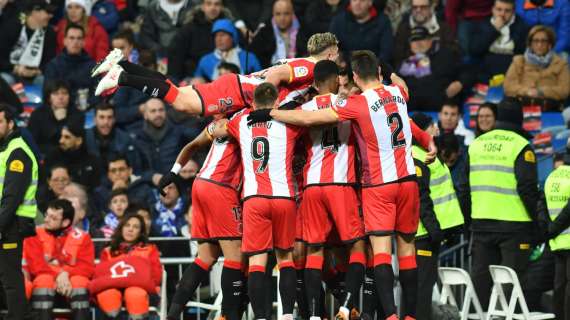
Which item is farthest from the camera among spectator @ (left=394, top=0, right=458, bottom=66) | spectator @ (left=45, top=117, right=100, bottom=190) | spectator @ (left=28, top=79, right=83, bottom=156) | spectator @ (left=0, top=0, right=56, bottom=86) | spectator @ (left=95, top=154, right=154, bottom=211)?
spectator @ (left=0, top=0, right=56, bottom=86)

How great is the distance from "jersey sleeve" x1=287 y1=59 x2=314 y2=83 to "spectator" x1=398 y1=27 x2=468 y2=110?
5419 millimetres

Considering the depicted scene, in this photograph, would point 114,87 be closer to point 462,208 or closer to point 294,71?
point 294,71

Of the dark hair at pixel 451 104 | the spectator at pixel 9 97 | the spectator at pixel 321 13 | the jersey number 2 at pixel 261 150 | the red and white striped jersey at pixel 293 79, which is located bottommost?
the jersey number 2 at pixel 261 150

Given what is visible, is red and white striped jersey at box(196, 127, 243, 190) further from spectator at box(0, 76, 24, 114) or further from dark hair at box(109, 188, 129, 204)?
spectator at box(0, 76, 24, 114)

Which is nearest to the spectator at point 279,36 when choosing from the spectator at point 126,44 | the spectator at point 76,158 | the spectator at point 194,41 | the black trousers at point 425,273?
the spectator at point 194,41

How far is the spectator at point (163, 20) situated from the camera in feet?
65.0

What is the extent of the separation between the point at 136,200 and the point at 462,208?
429cm

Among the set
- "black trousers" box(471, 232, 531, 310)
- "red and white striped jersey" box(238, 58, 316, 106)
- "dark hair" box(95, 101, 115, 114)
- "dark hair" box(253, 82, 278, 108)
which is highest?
"dark hair" box(95, 101, 115, 114)

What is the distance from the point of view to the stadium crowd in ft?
46.0

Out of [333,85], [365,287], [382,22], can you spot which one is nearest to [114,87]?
[333,85]

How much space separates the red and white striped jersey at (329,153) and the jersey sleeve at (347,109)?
→ 295 mm

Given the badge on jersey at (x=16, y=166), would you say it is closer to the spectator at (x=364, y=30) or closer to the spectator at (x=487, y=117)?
the spectator at (x=487, y=117)

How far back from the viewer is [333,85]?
12.3 meters

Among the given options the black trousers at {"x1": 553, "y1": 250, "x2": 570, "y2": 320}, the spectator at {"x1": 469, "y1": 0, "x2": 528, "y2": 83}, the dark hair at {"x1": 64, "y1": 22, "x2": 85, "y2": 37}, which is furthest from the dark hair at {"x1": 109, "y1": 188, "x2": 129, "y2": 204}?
the spectator at {"x1": 469, "y1": 0, "x2": 528, "y2": 83}
